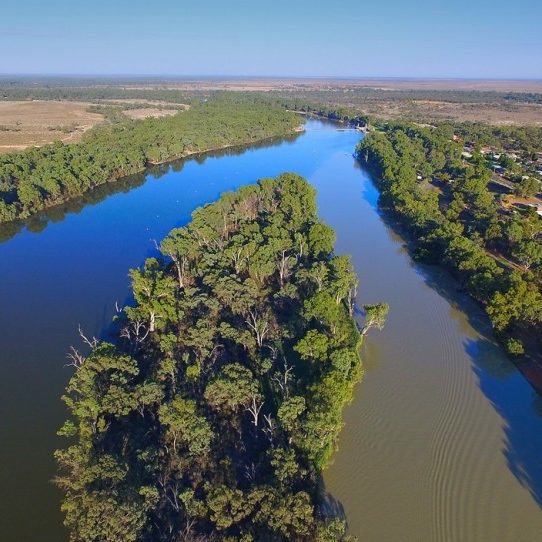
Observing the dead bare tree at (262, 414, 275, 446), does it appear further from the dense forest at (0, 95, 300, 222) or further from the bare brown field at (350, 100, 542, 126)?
the bare brown field at (350, 100, 542, 126)

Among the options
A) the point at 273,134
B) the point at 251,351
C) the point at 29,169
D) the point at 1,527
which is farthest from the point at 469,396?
the point at 273,134

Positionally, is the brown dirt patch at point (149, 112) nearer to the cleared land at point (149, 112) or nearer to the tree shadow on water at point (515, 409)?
the cleared land at point (149, 112)

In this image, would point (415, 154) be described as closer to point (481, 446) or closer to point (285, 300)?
point (285, 300)

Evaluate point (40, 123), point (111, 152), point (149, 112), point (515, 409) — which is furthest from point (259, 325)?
point (149, 112)

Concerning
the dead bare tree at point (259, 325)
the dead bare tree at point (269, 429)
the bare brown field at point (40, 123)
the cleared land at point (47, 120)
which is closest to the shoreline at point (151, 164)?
the cleared land at point (47, 120)

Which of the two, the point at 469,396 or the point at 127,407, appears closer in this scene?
the point at 127,407

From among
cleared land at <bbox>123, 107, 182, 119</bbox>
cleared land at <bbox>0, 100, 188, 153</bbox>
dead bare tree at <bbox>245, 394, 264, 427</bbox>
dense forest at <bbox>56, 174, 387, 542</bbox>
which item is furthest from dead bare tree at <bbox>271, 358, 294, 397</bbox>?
cleared land at <bbox>123, 107, 182, 119</bbox>

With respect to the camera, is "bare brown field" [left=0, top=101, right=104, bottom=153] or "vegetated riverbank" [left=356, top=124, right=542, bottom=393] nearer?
"vegetated riverbank" [left=356, top=124, right=542, bottom=393]
